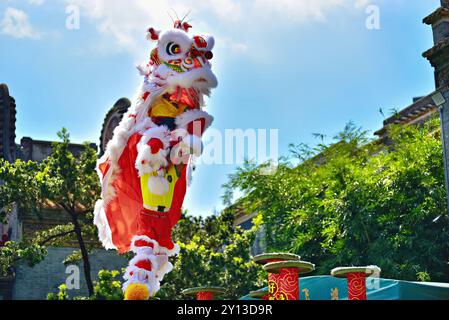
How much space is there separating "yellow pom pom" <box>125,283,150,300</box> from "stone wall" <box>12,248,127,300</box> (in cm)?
1287

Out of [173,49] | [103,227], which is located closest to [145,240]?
[103,227]

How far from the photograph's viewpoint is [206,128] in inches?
408

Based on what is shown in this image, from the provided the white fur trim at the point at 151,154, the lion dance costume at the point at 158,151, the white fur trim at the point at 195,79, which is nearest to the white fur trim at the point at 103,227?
the lion dance costume at the point at 158,151

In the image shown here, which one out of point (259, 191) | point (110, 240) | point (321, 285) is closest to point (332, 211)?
point (259, 191)

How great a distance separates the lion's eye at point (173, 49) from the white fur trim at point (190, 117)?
670mm

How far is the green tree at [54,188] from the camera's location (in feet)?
59.6

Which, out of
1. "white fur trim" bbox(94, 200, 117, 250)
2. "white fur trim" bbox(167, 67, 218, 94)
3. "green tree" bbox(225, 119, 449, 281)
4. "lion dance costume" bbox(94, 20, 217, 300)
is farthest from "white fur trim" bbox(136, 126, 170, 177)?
"green tree" bbox(225, 119, 449, 281)

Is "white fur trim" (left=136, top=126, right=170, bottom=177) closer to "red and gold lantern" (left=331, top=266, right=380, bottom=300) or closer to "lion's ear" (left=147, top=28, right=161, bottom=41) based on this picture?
"lion's ear" (left=147, top=28, right=161, bottom=41)

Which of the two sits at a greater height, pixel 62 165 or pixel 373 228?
pixel 62 165

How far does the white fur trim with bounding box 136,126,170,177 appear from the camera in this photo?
987 centimetres

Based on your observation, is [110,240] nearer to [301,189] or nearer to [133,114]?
[133,114]
